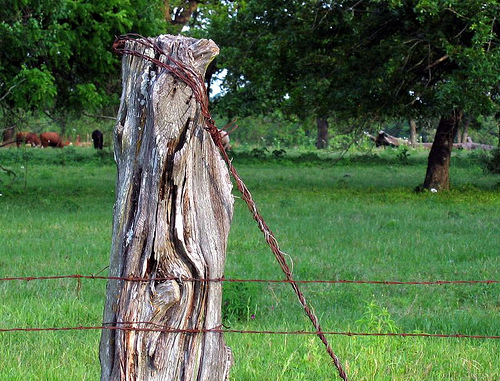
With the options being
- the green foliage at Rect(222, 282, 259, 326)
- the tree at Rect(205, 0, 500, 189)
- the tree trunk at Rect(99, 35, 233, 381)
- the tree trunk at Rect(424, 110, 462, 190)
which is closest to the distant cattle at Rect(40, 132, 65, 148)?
the tree at Rect(205, 0, 500, 189)

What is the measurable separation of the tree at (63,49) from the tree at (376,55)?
280cm

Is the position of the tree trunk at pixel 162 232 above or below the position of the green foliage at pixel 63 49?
below

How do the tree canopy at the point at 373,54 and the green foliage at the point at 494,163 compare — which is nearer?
the tree canopy at the point at 373,54

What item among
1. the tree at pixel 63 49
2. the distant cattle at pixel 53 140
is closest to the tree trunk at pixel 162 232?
the tree at pixel 63 49

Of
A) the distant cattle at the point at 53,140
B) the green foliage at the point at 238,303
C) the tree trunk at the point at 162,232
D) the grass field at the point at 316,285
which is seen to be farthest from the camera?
the distant cattle at the point at 53,140

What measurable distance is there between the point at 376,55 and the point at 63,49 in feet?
22.5

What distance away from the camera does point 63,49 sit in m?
15.2

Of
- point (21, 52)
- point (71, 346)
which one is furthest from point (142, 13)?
point (71, 346)

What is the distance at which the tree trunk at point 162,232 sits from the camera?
3.22 metres

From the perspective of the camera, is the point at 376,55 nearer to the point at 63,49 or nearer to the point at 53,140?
the point at 63,49

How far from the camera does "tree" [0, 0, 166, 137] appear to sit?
14.4 metres

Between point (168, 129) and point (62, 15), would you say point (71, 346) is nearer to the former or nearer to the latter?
point (168, 129)

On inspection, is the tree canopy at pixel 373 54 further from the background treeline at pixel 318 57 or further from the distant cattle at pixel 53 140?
the distant cattle at pixel 53 140

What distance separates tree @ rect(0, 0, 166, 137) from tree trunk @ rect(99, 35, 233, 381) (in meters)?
10.9
